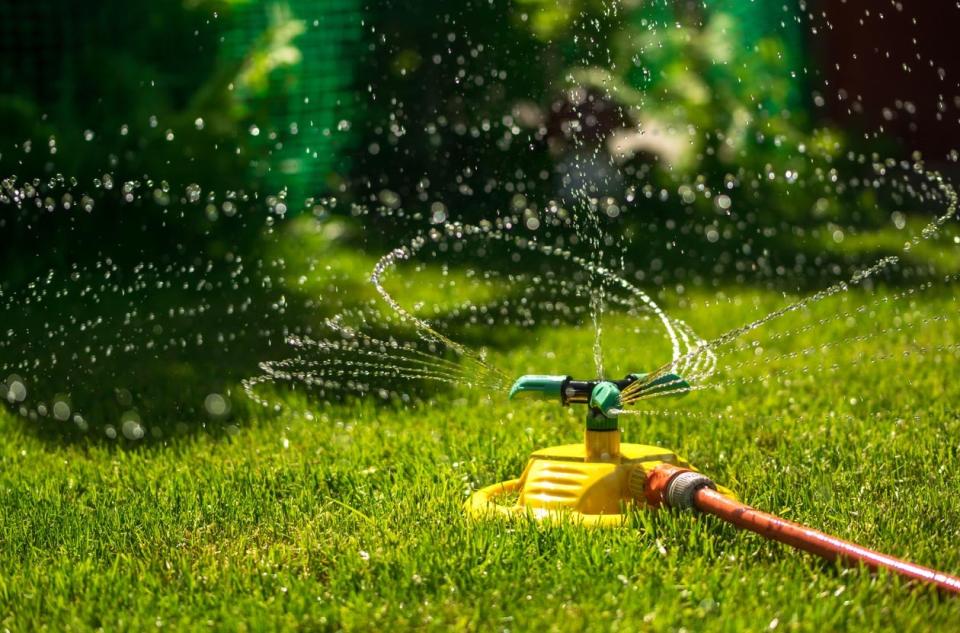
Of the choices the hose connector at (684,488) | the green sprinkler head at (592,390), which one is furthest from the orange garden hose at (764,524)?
the green sprinkler head at (592,390)

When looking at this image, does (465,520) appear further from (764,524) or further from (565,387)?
(764,524)

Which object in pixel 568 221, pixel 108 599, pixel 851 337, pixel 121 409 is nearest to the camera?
pixel 108 599

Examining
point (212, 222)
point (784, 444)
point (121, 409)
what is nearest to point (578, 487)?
point (784, 444)

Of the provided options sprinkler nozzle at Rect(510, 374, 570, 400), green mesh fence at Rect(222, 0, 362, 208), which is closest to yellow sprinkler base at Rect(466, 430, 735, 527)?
sprinkler nozzle at Rect(510, 374, 570, 400)

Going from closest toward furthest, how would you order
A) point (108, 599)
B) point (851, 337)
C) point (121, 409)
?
point (108, 599), point (121, 409), point (851, 337)

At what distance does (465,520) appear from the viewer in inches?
92.7

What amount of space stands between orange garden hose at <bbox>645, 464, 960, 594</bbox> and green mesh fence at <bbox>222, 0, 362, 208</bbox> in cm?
401

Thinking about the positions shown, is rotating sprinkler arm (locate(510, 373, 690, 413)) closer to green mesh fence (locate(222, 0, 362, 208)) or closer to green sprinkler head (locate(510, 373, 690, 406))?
green sprinkler head (locate(510, 373, 690, 406))

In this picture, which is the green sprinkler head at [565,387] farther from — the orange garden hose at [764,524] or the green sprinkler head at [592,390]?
the orange garden hose at [764,524]

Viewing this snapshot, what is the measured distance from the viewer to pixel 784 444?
2953 mm

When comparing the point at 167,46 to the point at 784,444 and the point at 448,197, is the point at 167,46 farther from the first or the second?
the point at 784,444

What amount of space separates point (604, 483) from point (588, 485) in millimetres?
31

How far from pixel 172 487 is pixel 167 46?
3599mm

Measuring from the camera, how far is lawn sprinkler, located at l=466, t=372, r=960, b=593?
2258mm
